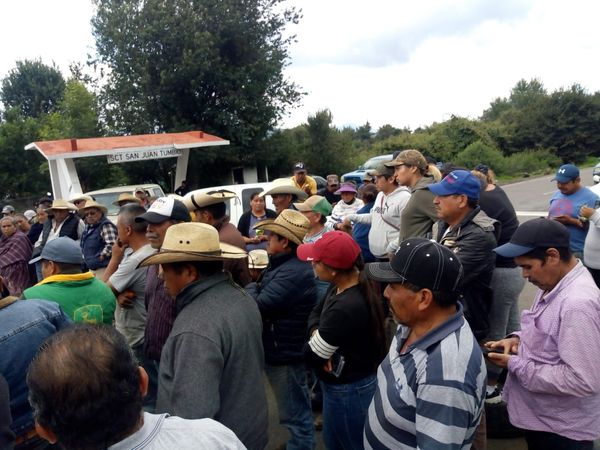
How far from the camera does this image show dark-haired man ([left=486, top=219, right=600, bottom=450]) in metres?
1.98

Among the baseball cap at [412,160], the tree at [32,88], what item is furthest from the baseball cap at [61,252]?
the tree at [32,88]

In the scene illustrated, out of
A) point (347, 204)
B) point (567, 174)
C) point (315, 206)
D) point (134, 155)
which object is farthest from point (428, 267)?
point (134, 155)

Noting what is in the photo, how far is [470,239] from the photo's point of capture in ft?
10.2

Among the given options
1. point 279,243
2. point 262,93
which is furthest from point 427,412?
point 262,93

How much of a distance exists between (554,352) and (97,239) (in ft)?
15.2

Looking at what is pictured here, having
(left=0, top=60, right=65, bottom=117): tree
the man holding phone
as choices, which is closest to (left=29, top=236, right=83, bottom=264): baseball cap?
the man holding phone

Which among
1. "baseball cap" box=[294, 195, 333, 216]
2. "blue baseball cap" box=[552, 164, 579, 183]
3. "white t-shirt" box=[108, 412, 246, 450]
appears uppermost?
"blue baseball cap" box=[552, 164, 579, 183]

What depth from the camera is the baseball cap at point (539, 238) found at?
2.20 metres

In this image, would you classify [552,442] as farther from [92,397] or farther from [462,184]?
[92,397]

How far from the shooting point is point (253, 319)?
2.25m

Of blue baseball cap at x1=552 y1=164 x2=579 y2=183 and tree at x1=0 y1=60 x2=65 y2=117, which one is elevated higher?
tree at x1=0 y1=60 x2=65 y2=117

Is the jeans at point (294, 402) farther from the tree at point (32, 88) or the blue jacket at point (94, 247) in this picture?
the tree at point (32, 88)

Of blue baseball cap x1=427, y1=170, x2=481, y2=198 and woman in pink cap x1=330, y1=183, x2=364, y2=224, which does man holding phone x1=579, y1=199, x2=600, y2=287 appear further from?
woman in pink cap x1=330, y1=183, x2=364, y2=224

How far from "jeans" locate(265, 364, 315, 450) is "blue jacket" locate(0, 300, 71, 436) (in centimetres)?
151
